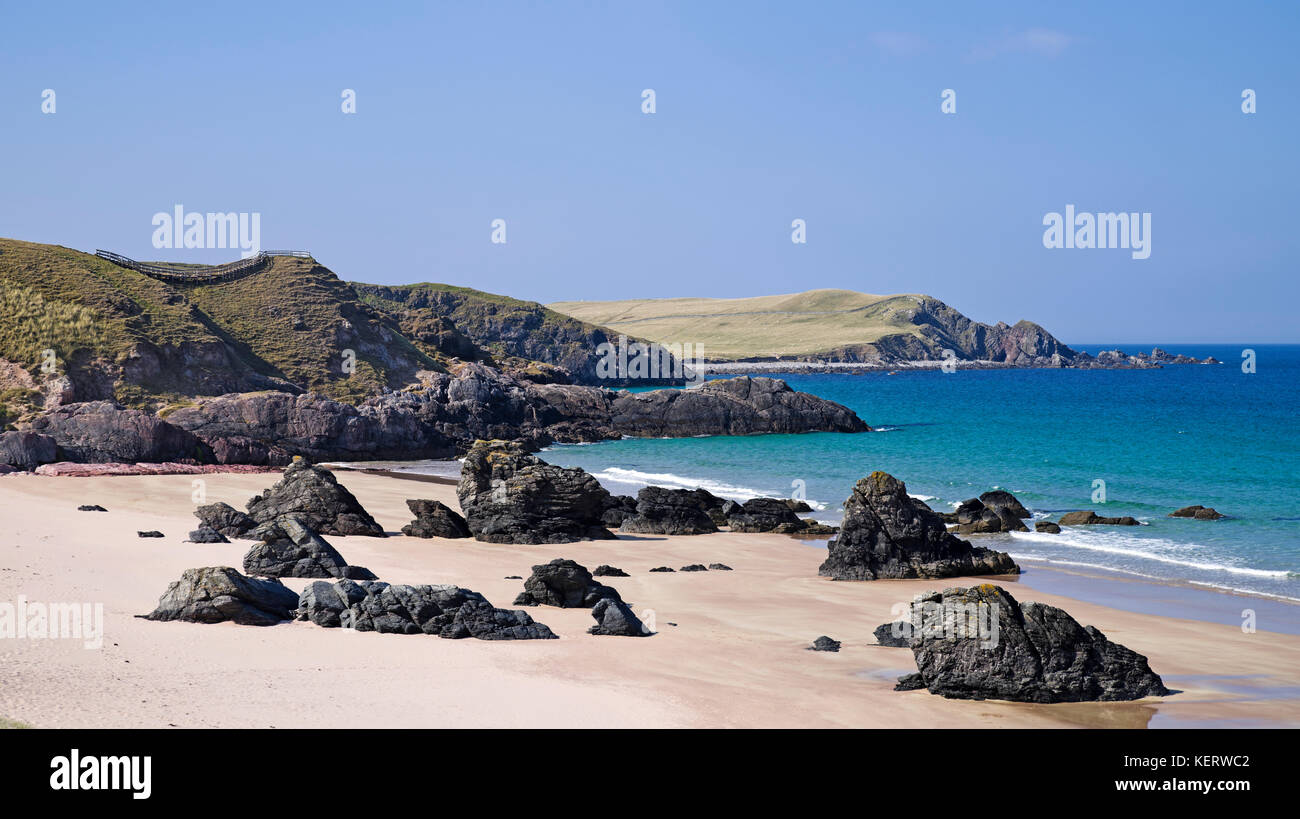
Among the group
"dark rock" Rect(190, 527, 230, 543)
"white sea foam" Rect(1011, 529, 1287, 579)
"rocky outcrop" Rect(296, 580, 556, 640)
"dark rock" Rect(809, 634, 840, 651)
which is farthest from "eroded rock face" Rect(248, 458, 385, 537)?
"white sea foam" Rect(1011, 529, 1287, 579)

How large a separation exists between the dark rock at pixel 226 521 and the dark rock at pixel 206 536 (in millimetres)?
1038

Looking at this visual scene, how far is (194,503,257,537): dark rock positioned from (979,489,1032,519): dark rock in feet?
76.3

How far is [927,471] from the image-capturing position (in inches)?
2041

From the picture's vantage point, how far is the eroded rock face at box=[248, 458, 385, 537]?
26.7m

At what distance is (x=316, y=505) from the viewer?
1061 inches

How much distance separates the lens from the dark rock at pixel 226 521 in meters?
24.6

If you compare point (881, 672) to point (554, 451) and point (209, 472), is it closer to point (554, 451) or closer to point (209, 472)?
point (209, 472)

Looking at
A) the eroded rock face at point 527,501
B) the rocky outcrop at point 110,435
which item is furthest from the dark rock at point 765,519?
the rocky outcrop at point 110,435

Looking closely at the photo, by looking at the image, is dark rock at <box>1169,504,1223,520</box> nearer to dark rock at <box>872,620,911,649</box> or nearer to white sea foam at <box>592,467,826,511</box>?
white sea foam at <box>592,467,826,511</box>

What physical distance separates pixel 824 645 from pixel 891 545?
352 inches

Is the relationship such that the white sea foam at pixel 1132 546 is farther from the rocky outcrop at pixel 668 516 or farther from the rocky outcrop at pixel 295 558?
the rocky outcrop at pixel 295 558

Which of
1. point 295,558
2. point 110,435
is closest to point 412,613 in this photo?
point 295,558

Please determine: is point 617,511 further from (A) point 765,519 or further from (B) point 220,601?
(B) point 220,601
